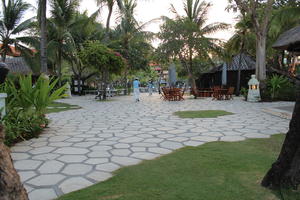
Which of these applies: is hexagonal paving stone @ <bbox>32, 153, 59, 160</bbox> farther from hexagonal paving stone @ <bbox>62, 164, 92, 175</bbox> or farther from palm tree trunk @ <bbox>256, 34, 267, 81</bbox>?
palm tree trunk @ <bbox>256, 34, 267, 81</bbox>

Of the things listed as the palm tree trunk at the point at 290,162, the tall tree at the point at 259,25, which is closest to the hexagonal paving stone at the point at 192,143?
the palm tree trunk at the point at 290,162

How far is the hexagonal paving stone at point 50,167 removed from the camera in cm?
348

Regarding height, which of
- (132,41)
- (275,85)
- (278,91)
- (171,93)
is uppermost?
(132,41)

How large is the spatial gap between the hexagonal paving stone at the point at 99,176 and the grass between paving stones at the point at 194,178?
12 centimetres

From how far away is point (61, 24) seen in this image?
2034cm

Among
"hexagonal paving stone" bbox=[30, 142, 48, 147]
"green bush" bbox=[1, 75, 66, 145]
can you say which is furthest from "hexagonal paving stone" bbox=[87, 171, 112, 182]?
"green bush" bbox=[1, 75, 66, 145]

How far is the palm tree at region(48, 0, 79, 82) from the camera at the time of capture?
19.5 metres

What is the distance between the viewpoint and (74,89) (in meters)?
27.3

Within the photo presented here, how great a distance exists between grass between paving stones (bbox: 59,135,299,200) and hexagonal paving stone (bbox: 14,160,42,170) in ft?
4.21

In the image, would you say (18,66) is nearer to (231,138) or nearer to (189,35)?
(189,35)

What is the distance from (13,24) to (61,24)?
3493 mm

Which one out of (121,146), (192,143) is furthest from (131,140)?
(192,143)

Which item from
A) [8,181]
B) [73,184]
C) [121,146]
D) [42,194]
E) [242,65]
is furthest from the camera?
[242,65]

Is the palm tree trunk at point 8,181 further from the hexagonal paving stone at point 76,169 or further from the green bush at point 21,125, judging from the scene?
the green bush at point 21,125
